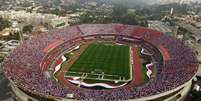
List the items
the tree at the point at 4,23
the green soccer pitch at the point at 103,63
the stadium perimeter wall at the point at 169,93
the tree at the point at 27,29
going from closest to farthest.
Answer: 1. the stadium perimeter wall at the point at 169,93
2. the green soccer pitch at the point at 103,63
3. the tree at the point at 27,29
4. the tree at the point at 4,23

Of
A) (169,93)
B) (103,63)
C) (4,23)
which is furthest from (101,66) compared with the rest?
(4,23)

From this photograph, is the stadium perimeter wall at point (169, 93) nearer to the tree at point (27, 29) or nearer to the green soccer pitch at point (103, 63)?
the green soccer pitch at point (103, 63)

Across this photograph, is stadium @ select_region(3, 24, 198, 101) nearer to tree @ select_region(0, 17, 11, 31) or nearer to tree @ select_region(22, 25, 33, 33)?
tree @ select_region(22, 25, 33, 33)

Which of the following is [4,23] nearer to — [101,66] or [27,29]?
[27,29]

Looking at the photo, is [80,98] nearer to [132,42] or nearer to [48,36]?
[48,36]

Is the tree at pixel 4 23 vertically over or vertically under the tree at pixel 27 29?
over

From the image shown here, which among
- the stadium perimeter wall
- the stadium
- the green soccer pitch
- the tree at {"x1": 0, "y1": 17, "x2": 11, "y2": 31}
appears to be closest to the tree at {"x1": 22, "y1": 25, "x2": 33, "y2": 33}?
the tree at {"x1": 0, "y1": 17, "x2": 11, "y2": 31}

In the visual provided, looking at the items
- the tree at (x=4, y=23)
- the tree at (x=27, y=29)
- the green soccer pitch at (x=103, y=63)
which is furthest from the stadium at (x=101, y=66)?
the tree at (x=4, y=23)

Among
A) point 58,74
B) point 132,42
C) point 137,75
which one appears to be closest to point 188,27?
point 132,42

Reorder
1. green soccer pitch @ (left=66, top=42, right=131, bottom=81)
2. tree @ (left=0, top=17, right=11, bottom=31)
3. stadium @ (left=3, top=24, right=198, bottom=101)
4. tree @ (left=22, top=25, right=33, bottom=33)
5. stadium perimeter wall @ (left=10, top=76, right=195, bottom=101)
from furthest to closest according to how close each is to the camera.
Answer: tree @ (left=0, top=17, right=11, bottom=31)
tree @ (left=22, top=25, right=33, bottom=33)
green soccer pitch @ (left=66, top=42, right=131, bottom=81)
stadium @ (left=3, top=24, right=198, bottom=101)
stadium perimeter wall @ (left=10, top=76, right=195, bottom=101)

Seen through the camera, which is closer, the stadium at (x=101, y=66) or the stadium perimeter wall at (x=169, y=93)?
the stadium perimeter wall at (x=169, y=93)
